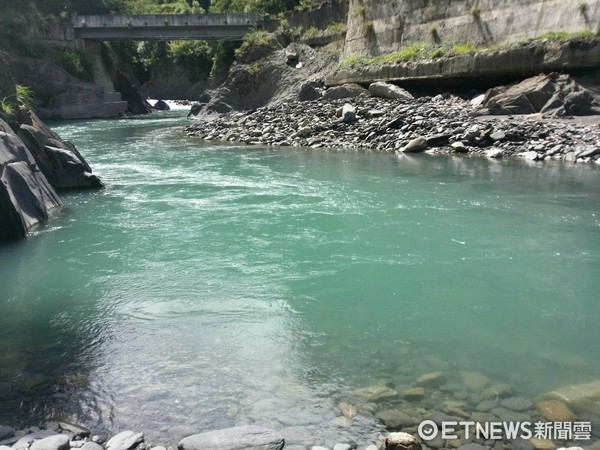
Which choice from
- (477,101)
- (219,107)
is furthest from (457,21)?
(219,107)

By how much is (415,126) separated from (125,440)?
707 inches

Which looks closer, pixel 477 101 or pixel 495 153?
pixel 495 153

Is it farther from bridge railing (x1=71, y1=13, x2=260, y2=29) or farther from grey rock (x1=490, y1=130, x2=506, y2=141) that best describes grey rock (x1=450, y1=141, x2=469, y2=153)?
bridge railing (x1=71, y1=13, x2=260, y2=29)

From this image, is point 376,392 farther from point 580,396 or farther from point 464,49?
point 464,49

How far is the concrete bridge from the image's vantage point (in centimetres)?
4166

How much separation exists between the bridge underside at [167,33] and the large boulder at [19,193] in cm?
3335

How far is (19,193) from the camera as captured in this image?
9.66 meters

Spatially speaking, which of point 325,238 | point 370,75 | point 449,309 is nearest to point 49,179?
point 325,238

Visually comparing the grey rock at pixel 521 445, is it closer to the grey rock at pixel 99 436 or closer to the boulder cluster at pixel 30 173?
the grey rock at pixel 99 436

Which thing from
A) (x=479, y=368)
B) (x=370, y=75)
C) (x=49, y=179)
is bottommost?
(x=479, y=368)

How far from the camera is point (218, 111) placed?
116 ft

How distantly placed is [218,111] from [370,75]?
11799 mm

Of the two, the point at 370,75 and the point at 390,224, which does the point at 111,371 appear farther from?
the point at 370,75

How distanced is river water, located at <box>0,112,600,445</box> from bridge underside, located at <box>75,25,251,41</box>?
108 ft
